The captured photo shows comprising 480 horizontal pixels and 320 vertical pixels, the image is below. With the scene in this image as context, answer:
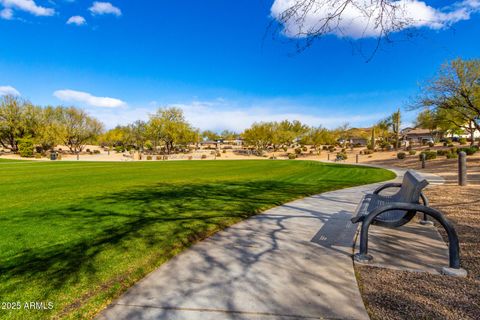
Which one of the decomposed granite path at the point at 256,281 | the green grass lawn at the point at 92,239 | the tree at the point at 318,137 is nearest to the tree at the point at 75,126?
the tree at the point at 318,137

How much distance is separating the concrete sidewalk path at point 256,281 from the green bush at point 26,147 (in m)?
64.4

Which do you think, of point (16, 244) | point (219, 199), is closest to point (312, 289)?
point (16, 244)

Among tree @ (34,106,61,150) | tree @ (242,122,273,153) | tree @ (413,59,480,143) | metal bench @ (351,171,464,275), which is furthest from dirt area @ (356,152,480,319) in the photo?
tree @ (34,106,61,150)

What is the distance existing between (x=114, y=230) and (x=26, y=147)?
6429 cm

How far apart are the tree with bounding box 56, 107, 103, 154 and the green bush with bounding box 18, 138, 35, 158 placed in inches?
361

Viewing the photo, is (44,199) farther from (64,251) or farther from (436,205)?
(436,205)

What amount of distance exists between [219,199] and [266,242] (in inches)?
168

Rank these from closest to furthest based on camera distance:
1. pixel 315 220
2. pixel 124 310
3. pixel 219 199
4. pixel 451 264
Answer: pixel 124 310
pixel 451 264
pixel 315 220
pixel 219 199

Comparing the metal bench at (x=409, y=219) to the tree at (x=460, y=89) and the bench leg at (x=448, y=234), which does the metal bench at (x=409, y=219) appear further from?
the tree at (x=460, y=89)

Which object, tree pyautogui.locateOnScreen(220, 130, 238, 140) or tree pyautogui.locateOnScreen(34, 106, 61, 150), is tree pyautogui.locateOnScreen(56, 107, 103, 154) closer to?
tree pyautogui.locateOnScreen(34, 106, 61, 150)

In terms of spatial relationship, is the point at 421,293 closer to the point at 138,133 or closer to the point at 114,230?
the point at 114,230

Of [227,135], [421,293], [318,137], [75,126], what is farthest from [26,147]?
[227,135]

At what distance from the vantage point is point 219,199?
28.9 ft

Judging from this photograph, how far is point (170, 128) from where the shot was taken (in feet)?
214
